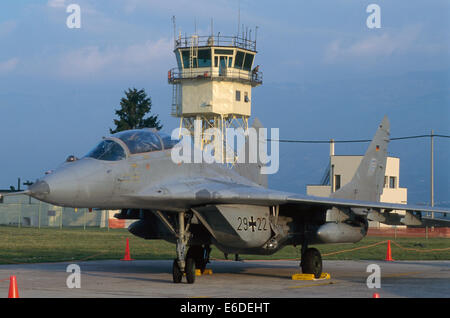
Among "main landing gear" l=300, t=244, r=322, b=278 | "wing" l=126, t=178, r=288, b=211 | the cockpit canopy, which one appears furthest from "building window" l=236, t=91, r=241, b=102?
"wing" l=126, t=178, r=288, b=211

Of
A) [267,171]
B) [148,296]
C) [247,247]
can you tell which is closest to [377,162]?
[267,171]

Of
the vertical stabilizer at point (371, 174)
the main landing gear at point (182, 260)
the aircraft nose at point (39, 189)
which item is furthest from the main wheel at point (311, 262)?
the aircraft nose at point (39, 189)

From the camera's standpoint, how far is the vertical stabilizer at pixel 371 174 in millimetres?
18250

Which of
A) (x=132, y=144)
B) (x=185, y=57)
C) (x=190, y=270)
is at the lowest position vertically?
(x=190, y=270)

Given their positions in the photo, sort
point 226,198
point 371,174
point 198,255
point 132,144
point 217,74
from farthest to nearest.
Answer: point 217,74, point 371,174, point 198,255, point 226,198, point 132,144

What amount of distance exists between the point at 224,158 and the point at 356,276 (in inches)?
1498

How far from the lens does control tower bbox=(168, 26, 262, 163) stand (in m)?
54.2

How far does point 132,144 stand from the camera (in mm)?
13859

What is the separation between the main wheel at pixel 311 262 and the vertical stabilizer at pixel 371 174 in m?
2.63

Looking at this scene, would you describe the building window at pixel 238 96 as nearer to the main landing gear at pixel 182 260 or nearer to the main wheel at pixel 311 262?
the main wheel at pixel 311 262

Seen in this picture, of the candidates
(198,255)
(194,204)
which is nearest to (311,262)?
(198,255)

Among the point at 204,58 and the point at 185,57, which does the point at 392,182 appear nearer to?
the point at 204,58

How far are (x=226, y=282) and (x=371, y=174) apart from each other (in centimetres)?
571

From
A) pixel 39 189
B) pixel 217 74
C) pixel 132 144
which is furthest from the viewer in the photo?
pixel 217 74
